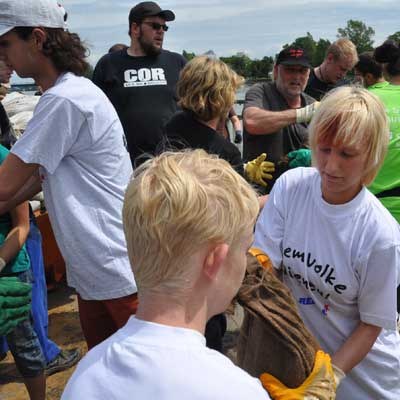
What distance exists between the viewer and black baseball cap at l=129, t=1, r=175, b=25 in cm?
428

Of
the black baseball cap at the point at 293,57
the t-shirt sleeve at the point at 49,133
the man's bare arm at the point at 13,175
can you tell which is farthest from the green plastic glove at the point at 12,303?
the black baseball cap at the point at 293,57

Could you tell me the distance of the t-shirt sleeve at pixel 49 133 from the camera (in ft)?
6.07

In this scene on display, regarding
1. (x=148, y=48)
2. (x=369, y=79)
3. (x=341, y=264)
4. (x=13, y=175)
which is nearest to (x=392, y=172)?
(x=369, y=79)

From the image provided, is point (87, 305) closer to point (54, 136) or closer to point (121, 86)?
point (54, 136)

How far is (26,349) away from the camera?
253 cm

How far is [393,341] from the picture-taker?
170cm

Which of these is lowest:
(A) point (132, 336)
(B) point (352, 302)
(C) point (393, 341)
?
(C) point (393, 341)

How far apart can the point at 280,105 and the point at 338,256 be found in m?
2.18

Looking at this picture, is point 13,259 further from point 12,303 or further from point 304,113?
point 304,113

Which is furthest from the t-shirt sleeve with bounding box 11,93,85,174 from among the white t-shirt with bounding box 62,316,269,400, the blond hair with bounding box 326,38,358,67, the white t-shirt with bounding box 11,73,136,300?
the blond hair with bounding box 326,38,358,67

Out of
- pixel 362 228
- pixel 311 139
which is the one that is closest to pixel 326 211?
pixel 362 228

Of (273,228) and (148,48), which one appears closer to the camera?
(273,228)

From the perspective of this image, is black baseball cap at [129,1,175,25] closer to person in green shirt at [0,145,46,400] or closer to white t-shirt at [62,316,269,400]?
person in green shirt at [0,145,46,400]

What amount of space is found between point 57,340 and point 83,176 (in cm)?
214
